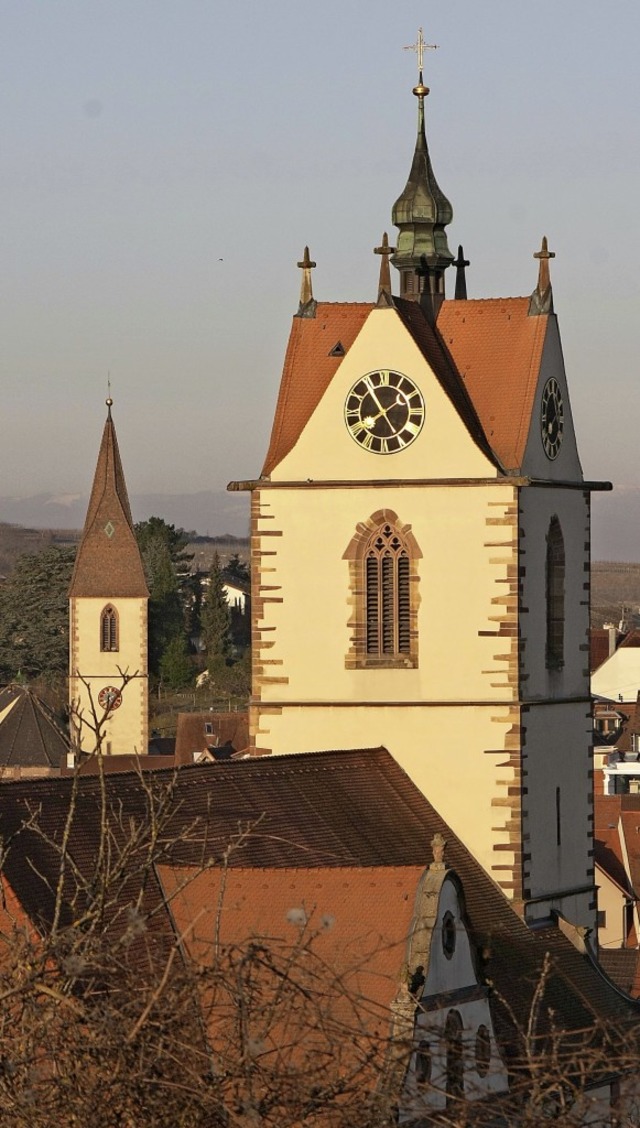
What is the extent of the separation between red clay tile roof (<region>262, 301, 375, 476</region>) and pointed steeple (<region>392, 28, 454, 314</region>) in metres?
1.07

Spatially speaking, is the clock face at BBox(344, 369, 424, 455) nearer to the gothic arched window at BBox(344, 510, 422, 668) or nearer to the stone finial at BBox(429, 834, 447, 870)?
the gothic arched window at BBox(344, 510, 422, 668)

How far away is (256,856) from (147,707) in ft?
267

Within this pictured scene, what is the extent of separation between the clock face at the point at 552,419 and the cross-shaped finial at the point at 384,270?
6.67 feet

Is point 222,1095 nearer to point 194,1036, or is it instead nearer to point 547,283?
point 194,1036

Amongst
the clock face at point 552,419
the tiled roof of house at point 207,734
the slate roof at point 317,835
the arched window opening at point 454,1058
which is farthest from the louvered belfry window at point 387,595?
the tiled roof of house at point 207,734

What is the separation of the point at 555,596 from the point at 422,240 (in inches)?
165

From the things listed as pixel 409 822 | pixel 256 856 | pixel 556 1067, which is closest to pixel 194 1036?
pixel 556 1067

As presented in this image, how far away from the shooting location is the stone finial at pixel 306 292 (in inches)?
1107

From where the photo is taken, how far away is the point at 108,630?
4176 inches

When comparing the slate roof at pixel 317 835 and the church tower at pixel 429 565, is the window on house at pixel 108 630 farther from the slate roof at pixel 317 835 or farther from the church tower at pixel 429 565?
the slate roof at pixel 317 835

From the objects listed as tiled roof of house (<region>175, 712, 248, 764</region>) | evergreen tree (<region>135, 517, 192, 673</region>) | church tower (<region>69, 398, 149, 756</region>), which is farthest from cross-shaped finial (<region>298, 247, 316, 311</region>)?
evergreen tree (<region>135, 517, 192, 673</region>)

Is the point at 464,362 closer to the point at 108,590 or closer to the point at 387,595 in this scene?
the point at 387,595

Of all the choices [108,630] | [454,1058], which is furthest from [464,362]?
[108,630]

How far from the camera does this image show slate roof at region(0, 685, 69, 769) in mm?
93375
